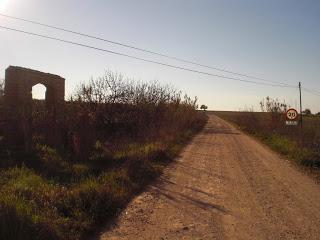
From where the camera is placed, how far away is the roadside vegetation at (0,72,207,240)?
651cm

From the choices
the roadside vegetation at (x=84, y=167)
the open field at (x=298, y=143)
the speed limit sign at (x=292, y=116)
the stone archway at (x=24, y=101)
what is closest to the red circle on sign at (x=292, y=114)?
the speed limit sign at (x=292, y=116)

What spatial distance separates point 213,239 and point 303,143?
13775mm

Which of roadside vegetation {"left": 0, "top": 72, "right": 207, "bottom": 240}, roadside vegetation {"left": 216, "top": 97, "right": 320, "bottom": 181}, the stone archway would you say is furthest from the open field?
the stone archway

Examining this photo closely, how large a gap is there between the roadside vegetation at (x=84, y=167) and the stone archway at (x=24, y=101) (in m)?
0.45

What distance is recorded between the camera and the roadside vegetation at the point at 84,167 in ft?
21.4

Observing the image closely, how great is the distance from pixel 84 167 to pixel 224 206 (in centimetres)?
515

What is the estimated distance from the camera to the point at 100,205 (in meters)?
7.57

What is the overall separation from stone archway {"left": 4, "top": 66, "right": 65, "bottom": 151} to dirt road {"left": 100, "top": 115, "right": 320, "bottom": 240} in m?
5.92

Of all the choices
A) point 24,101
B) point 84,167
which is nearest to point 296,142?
point 84,167

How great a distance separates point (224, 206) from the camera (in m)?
8.24

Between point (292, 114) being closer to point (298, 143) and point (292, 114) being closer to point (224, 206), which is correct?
point (298, 143)

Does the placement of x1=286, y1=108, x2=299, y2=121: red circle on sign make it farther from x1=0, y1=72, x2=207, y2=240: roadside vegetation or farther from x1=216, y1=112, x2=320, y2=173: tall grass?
x1=0, y1=72, x2=207, y2=240: roadside vegetation

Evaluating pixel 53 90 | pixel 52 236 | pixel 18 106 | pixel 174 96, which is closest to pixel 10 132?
pixel 18 106

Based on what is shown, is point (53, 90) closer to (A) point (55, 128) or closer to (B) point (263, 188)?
(A) point (55, 128)
